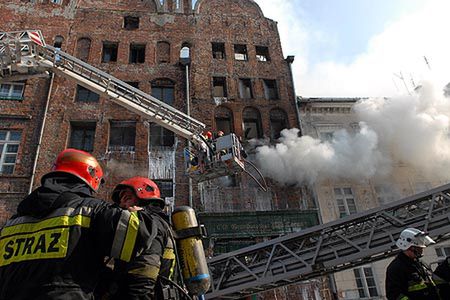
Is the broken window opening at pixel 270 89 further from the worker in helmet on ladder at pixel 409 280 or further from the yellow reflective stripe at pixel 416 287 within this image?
the yellow reflective stripe at pixel 416 287

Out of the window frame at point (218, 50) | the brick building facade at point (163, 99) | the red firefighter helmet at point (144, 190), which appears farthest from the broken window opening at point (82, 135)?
the red firefighter helmet at point (144, 190)

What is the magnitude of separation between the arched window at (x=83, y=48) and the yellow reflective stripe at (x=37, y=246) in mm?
15308

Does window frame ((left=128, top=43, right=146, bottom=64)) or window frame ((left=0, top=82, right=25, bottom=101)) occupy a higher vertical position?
window frame ((left=128, top=43, right=146, bottom=64))

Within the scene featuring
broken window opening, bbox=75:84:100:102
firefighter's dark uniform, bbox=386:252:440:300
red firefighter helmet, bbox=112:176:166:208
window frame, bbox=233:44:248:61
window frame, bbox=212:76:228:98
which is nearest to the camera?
red firefighter helmet, bbox=112:176:166:208

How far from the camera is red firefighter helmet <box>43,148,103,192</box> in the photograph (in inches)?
93.6

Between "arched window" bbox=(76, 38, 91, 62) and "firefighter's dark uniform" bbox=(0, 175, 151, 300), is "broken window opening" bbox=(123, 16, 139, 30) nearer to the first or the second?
"arched window" bbox=(76, 38, 91, 62)

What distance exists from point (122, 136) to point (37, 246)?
12700mm

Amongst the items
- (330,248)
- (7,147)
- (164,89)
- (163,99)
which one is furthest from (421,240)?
(7,147)

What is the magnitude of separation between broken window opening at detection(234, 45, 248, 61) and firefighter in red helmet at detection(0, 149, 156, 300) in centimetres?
1615

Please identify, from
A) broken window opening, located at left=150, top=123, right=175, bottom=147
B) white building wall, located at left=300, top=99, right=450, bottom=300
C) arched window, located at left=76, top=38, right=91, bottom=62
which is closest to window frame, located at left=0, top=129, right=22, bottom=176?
arched window, located at left=76, top=38, right=91, bottom=62

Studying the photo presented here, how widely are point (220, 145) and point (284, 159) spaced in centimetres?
398

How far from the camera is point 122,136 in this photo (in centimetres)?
1415

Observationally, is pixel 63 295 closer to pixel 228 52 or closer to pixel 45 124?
pixel 45 124

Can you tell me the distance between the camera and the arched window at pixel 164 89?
50.1 ft
